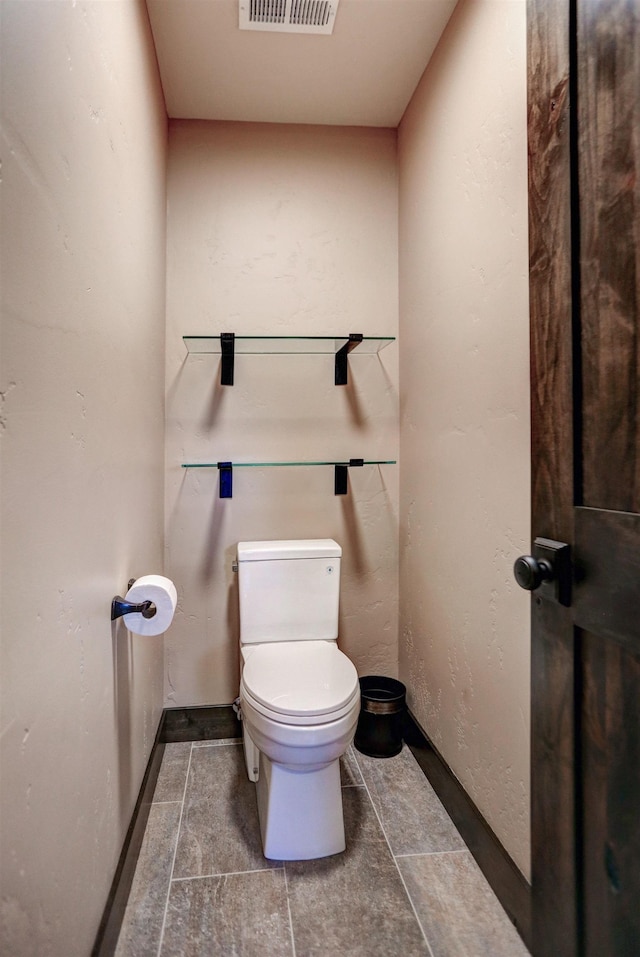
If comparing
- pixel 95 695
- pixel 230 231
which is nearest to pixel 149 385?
pixel 230 231

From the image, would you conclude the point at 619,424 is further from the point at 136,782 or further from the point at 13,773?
the point at 136,782

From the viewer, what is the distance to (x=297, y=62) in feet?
5.63

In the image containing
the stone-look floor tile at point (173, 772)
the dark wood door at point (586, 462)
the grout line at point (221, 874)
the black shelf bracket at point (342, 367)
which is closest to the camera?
the dark wood door at point (586, 462)

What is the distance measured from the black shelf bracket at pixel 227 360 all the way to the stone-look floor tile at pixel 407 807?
1.58 meters

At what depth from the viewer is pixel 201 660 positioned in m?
2.02

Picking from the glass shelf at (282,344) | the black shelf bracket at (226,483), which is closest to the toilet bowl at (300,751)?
the black shelf bracket at (226,483)

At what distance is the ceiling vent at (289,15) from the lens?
148cm

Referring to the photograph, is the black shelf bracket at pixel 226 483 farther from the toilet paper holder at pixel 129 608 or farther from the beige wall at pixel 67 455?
the toilet paper holder at pixel 129 608

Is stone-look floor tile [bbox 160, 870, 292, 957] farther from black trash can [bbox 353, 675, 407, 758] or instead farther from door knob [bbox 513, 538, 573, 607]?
door knob [bbox 513, 538, 573, 607]

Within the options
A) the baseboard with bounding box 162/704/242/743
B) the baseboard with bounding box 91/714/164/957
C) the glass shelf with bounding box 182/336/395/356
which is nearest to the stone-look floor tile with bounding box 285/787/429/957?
the baseboard with bounding box 91/714/164/957

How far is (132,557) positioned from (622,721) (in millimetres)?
1206

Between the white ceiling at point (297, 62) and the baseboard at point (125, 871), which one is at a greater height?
the white ceiling at point (297, 62)

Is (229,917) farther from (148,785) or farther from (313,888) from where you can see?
(148,785)

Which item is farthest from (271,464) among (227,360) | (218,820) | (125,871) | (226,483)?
(125,871)
